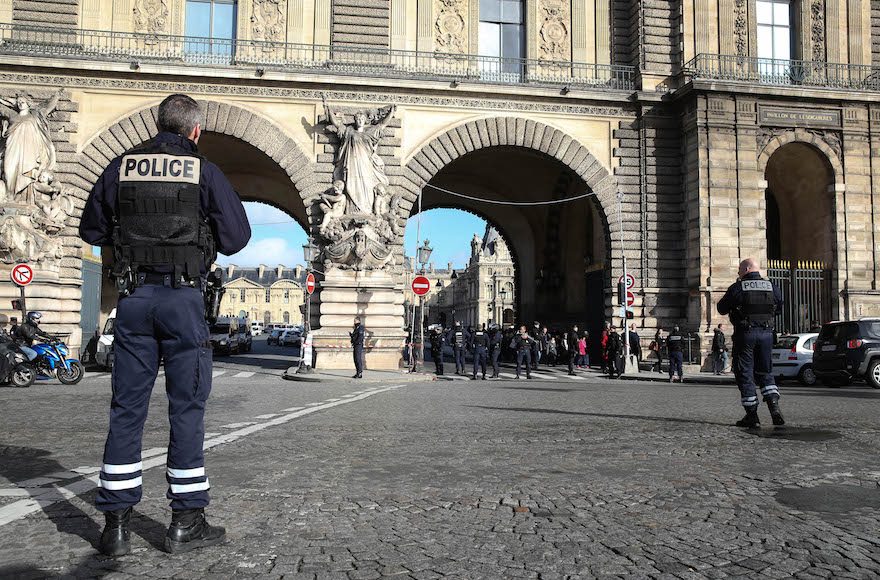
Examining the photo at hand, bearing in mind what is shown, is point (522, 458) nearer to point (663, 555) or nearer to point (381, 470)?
point (381, 470)

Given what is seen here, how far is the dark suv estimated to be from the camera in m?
16.7

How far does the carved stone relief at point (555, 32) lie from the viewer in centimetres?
2392

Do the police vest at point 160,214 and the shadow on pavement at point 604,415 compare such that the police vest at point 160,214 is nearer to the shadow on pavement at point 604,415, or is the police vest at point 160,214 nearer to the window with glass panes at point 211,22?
the shadow on pavement at point 604,415

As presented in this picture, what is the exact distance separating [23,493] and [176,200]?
2072mm

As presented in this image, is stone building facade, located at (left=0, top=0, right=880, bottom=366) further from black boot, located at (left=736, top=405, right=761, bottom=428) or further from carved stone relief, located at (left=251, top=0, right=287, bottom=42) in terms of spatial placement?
black boot, located at (left=736, top=405, right=761, bottom=428)

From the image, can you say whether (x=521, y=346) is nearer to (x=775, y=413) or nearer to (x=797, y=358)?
(x=797, y=358)

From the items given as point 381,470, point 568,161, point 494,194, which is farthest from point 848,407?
point 494,194

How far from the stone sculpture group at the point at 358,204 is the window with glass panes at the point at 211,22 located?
3.90 meters

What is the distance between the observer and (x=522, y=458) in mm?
5723

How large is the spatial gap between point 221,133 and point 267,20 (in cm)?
368

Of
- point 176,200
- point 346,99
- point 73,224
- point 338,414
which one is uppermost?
point 346,99

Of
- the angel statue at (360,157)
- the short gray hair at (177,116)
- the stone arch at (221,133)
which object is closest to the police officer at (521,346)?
the angel statue at (360,157)

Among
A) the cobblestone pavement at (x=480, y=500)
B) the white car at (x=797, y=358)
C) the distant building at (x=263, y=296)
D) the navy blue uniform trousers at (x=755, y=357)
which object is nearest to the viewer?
the cobblestone pavement at (x=480, y=500)

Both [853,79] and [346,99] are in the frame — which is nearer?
[346,99]
